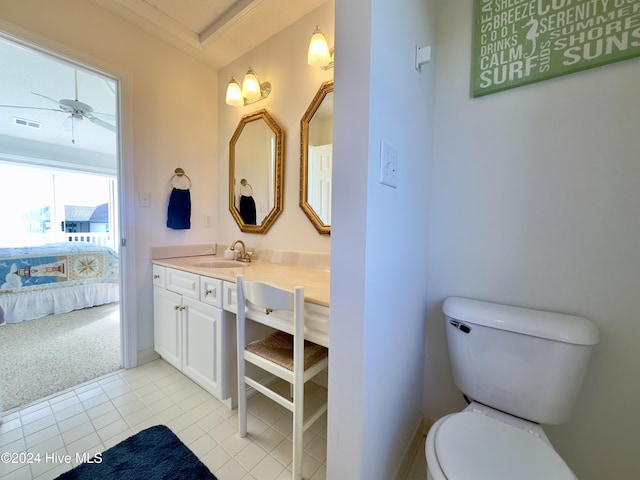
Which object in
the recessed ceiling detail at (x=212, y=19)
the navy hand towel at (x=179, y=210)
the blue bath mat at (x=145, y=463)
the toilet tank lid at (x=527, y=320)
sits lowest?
the blue bath mat at (x=145, y=463)

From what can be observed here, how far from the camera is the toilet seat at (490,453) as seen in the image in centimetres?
65

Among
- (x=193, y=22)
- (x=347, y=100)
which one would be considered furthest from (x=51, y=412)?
(x=193, y=22)

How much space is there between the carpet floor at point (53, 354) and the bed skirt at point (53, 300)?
0.09 meters

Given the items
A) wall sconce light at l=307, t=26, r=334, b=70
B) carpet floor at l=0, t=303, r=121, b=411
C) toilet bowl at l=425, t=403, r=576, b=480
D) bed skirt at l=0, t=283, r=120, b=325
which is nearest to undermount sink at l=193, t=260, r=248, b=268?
carpet floor at l=0, t=303, r=121, b=411

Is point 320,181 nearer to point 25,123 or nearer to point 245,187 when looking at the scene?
point 245,187

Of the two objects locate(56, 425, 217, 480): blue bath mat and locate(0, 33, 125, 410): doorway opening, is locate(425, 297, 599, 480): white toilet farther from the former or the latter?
locate(0, 33, 125, 410): doorway opening

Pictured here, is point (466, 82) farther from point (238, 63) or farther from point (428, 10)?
point (238, 63)

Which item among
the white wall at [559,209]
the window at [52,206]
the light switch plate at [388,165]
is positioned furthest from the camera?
the window at [52,206]

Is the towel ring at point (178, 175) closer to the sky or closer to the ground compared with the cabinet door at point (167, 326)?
closer to the sky

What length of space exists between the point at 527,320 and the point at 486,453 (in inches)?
17.6

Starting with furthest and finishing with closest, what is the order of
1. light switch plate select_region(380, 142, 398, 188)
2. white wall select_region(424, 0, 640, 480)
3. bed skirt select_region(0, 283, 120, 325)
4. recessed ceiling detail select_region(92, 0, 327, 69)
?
bed skirt select_region(0, 283, 120, 325) < recessed ceiling detail select_region(92, 0, 327, 69) < white wall select_region(424, 0, 640, 480) < light switch plate select_region(380, 142, 398, 188)

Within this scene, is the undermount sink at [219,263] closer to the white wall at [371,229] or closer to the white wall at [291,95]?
the white wall at [291,95]

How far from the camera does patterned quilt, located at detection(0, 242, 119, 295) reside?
8.65 feet

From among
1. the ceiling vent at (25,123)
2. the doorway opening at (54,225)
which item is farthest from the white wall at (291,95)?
the ceiling vent at (25,123)
